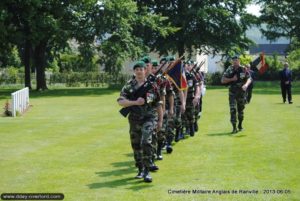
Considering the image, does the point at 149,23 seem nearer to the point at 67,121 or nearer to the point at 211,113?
the point at 211,113

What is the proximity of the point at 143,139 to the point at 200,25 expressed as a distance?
152ft

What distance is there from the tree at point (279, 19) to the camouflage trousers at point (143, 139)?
50.2 metres

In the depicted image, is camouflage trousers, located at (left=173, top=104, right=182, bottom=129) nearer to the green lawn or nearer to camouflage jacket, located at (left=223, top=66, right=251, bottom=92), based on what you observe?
the green lawn

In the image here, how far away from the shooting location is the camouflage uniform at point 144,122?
9719mm

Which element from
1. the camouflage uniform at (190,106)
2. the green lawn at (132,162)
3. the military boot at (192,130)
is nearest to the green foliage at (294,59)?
the green lawn at (132,162)

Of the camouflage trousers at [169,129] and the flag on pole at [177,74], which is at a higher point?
the flag on pole at [177,74]

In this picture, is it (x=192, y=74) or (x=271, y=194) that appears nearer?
(x=271, y=194)

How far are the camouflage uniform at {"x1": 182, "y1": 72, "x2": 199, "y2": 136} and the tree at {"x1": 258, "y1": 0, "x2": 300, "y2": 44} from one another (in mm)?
Result: 44254

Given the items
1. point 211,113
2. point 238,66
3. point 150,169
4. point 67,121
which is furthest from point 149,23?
point 150,169

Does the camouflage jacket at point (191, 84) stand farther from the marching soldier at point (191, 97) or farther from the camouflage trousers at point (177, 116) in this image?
the camouflage trousers at point (177, 116)

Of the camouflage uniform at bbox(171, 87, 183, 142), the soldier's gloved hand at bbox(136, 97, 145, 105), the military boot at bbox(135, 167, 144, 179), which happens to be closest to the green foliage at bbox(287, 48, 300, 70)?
the camouflage uniform at bbox(171, 87, 183, 142)

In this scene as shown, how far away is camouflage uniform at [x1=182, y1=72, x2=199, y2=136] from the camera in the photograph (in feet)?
49.7

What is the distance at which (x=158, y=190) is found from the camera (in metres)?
9.21

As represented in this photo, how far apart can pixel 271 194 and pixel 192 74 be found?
676 cm
